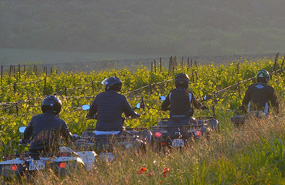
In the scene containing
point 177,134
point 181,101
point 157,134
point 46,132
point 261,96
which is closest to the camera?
point 46,132

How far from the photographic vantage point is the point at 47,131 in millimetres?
7547

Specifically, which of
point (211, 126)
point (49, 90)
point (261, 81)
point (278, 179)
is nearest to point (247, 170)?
point (278, 179)

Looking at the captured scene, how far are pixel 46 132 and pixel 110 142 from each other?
3.91ft

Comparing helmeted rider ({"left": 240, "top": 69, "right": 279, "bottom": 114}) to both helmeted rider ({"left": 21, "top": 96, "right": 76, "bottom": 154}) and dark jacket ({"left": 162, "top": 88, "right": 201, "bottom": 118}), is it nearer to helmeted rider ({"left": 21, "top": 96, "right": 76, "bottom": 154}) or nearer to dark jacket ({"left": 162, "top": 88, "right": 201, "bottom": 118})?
dark jacket ({"left": 162, "top": 88, "right": 201, "bottom": 118})

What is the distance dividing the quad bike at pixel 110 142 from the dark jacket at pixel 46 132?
731mm

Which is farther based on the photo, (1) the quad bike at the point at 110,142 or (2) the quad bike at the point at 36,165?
(1) the quad bike at the point at 110,142

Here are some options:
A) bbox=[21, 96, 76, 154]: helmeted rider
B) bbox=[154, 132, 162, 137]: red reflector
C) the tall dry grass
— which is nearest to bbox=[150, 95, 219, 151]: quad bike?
bbox=[154, 132, 162, 137]: red reflector

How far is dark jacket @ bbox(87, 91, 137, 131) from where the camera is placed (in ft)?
29.3

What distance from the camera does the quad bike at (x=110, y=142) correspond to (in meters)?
8.18

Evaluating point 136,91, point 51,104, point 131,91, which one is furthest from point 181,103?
point 136,91

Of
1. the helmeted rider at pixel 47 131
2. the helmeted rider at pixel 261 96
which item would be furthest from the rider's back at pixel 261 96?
the helmeted rider at pixel 47 131

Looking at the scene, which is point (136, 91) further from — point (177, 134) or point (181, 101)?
point (177, 134)

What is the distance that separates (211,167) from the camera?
657 centimetres

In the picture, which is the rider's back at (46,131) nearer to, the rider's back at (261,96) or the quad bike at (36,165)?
the quad bike at (36,165)
